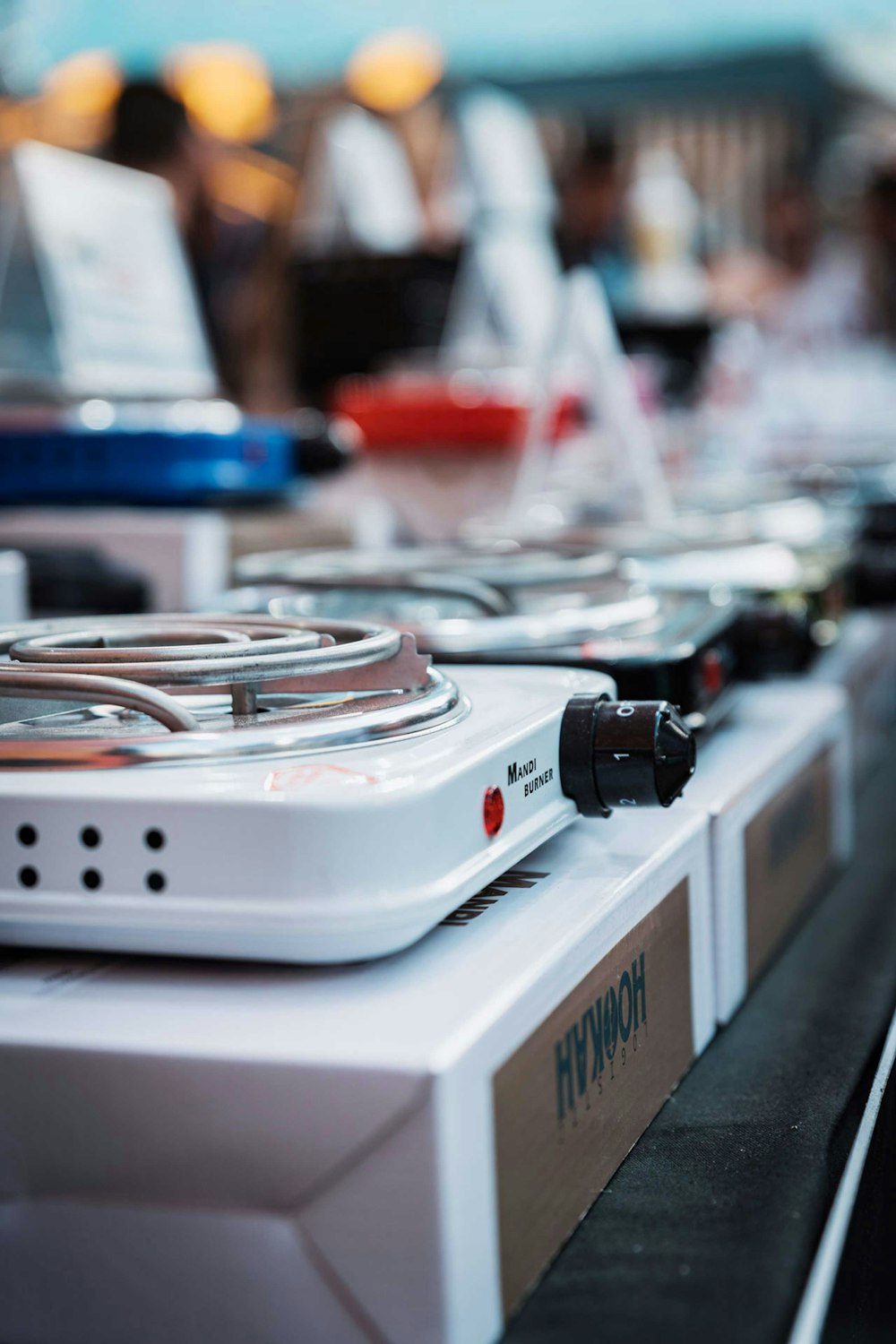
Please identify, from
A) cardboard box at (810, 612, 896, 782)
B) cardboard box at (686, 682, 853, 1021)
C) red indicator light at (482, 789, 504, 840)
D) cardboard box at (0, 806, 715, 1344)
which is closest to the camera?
cardboard box at (0, 806, 715, 1344)

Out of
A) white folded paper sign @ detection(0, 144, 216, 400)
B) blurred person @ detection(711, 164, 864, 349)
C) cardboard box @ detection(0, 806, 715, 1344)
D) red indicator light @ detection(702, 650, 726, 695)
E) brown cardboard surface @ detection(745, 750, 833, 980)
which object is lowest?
brown cardboard surface @ detection(745, 750, 833, 980)

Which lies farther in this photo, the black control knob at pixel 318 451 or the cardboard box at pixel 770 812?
the black control knob at pixel 318 451

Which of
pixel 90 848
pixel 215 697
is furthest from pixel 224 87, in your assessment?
pixel 90 848

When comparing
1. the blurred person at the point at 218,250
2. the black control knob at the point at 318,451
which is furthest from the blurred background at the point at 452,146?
the black control knob at the point at 318,451

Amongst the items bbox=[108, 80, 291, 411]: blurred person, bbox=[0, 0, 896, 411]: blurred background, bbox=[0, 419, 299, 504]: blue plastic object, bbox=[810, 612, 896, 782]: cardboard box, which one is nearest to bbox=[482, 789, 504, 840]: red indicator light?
bbox=[810, 612, 896, 782]: cardboard box

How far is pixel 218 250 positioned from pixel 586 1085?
2.89m

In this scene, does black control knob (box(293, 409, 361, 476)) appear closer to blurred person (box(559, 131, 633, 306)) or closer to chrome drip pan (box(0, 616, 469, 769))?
chrome drip pan (box(0, 616, 469, 769))

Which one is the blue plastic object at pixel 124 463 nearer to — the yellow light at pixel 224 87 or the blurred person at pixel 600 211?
the blurred person at pixel 600 211

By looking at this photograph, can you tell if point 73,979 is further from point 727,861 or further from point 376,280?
point 376,280

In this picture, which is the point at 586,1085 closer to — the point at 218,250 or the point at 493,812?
the point at 493,812

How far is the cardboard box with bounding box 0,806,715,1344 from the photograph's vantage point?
42 centimetres

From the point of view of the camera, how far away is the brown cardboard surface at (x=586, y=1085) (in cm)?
46

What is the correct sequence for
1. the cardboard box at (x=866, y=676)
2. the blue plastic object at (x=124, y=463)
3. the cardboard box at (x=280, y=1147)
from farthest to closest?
the blue plastic object at (x=124, y=463) < the cardboard box at (x=866, y=676) < the cardboard box at (x=280, y=1147)

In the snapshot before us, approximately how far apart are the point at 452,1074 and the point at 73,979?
0.14m
